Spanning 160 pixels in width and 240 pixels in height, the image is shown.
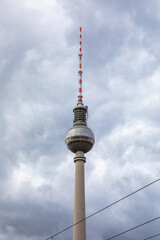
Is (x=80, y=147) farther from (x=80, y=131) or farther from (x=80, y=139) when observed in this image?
(x=80, y=131)

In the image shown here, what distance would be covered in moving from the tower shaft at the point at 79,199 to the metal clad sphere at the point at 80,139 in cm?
175

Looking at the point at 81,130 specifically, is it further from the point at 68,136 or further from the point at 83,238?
the point at 83,238

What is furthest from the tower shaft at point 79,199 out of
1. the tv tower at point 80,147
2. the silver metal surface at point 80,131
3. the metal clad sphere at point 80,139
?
the silver metal surface at point 80,131

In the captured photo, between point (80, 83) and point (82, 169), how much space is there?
90.2 feet

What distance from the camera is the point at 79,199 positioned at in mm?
74250

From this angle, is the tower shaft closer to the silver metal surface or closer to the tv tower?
the tv tower

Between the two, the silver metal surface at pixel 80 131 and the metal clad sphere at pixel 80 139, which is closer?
the metal clad sphere at pixel 80 139

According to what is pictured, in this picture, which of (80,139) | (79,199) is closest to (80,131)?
(80,139)

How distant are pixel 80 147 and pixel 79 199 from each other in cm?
1411

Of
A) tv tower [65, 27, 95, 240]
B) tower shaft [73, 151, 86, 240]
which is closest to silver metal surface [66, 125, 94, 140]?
tv tower [65, 27, 95, 240]

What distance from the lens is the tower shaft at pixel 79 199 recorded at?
70562mm

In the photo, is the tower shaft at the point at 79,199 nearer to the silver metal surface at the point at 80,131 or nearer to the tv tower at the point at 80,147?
the tv tower at the point at 80,147

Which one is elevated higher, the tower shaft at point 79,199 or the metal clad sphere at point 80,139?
the metal clad sphere at point 80,139

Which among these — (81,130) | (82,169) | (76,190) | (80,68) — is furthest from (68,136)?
(80,68)
